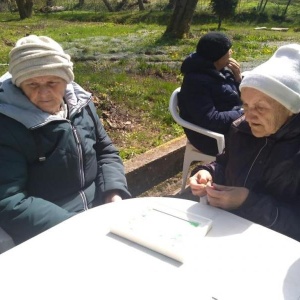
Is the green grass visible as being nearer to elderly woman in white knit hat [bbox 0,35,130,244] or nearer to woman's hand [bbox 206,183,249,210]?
elderly woman in white knit hat [bbox 0,35,130,244]

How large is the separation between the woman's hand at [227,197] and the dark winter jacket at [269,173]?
26 millimetres

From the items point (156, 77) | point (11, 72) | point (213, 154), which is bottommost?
point (156, 77)

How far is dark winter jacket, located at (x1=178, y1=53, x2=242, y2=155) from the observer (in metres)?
3.23

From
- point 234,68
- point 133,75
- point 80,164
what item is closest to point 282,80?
point 80,164

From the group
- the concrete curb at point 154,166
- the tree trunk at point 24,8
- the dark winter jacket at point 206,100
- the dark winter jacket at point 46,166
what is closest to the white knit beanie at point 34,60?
the dark winter jacket at point 46,166

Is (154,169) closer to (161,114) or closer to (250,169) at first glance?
(161,114)

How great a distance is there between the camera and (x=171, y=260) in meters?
1.42

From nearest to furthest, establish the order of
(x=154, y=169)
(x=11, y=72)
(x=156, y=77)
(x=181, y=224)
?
1. (x=181, y=224)
2. (x=11, y=72)
3. (x=154, y=169)
4. (x=156, y=77)

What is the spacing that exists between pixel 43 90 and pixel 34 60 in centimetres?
15

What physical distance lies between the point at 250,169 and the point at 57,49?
1061 millimetres

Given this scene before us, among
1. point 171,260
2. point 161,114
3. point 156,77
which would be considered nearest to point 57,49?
point 171,260

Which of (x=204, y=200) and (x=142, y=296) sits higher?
(x=142, y=296)

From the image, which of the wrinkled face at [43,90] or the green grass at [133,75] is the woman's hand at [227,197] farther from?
the green grass at [133,75]

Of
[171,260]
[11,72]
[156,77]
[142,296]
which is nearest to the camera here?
[142,296]
